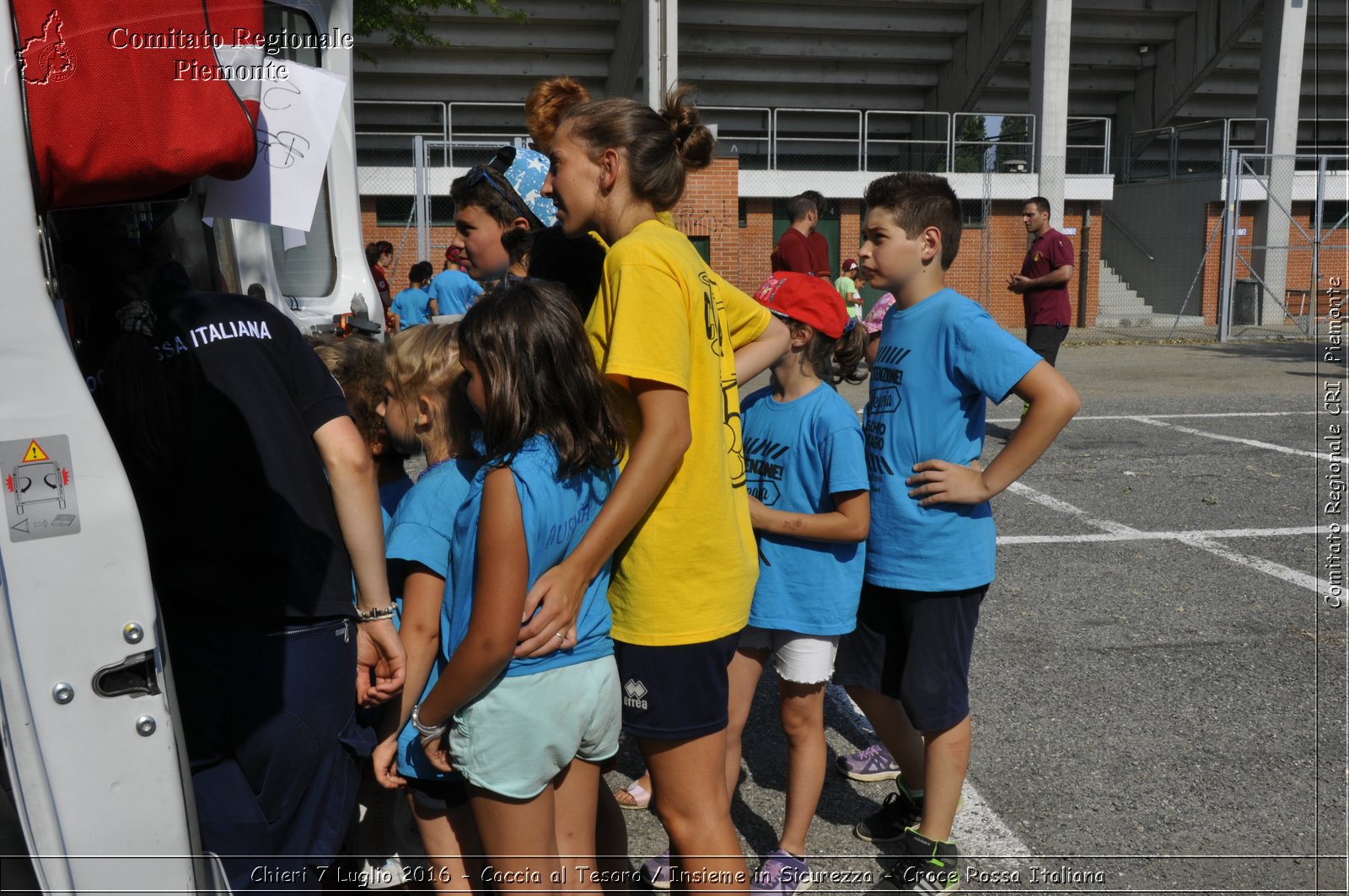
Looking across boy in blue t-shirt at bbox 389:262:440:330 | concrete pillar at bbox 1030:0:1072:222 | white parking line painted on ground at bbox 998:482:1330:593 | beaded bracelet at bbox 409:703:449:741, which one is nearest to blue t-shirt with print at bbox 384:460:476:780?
beaded bracelet at bbox 409:703:449:741

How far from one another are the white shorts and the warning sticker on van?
1847 mm

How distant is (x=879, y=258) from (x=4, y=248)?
214 centimetres

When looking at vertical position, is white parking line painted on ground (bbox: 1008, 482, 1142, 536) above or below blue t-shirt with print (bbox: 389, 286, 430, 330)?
below

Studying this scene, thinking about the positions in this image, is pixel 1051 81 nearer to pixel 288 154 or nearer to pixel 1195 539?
pixel 1195 539

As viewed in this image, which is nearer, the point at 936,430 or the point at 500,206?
the point at 936,430

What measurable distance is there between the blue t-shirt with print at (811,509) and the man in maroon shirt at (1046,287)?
7.17 m

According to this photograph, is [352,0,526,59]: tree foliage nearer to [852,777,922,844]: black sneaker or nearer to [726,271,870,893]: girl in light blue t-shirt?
[726,271,870,893]: girl in light blue t-shirt

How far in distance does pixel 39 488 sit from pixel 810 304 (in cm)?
203

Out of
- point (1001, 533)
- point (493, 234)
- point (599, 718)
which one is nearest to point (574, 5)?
point (1001, 533)

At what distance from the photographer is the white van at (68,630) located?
1.44 m

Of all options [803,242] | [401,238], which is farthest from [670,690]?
[401,238]

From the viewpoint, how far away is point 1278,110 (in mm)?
22547

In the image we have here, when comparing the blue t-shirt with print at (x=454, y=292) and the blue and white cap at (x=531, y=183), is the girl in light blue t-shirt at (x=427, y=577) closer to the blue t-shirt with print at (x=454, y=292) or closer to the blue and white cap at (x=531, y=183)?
the blue and white cap at (x=531, y=183)

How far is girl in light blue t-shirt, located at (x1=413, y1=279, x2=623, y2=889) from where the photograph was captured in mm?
2014
